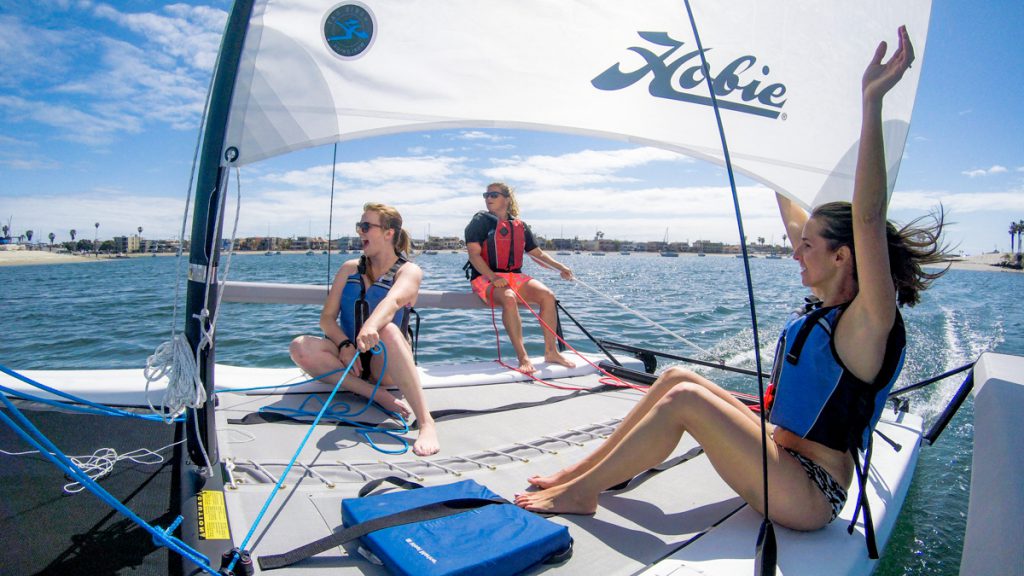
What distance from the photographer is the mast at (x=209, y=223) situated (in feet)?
5.51

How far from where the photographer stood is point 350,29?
1941 millimetres

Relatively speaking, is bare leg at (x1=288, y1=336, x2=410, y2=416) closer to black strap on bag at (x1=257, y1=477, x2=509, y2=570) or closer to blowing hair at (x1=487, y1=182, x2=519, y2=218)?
black strap on bag at (x1=257, y1=477, x2=509, y2=570)

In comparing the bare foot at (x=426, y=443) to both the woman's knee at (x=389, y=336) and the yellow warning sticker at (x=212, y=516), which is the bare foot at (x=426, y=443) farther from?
the yellow warning sticker at (x=212, y=516)

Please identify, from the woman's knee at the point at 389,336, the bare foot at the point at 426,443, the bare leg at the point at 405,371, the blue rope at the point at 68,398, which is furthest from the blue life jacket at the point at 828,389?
the blue rope at the point at 68,398

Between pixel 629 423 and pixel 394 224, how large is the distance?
170 centimetres

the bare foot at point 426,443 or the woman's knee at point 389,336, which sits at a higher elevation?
the woman's knee at point 389,336

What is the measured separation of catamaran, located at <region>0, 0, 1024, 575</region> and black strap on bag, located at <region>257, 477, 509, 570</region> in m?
0.03

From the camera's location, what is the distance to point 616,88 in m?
2.30

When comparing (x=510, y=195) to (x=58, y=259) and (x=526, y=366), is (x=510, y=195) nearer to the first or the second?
(x=526, y=366)

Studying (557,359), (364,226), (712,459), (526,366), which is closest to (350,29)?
(364,226)

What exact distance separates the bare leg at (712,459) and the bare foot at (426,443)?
0.60 metres

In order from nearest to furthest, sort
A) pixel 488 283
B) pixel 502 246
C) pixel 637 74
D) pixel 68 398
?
1. pixel 68 398
2. pixel 637 74
3. pixel 488 283
4. pixel 502 246

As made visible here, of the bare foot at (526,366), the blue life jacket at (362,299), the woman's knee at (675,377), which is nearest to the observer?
the woman's knee at (675,377)

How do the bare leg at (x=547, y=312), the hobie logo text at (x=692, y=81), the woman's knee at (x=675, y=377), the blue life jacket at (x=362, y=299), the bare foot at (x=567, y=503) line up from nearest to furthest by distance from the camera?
the bare foot at (x=567, y=503) < the woman's knee at (x=675, y=377) < the hobie logo text at (x=692, y=81) < the blue life jacket at (x=362, y=299) < the bare leg at (x=547, y=312)
